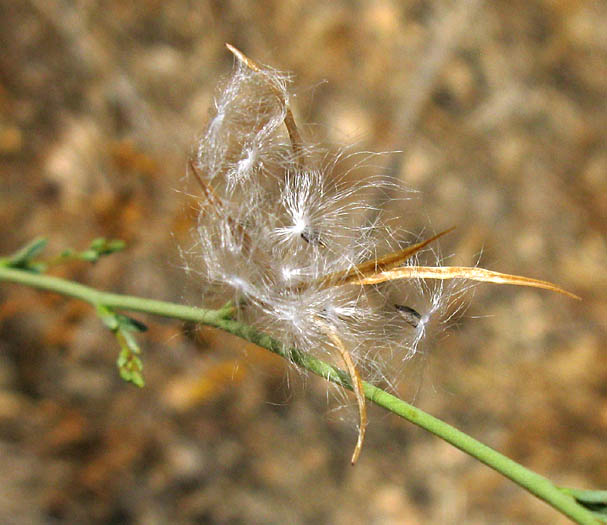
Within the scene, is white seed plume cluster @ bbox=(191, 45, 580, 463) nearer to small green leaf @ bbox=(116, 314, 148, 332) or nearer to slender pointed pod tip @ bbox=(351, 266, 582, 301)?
slender pointed pod tip @ bbox=(351, 266, 582, 301)

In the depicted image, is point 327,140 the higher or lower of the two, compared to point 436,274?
lower

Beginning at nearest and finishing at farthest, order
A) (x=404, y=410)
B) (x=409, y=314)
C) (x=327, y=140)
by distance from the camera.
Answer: (x=404, y=410)
(x=409, y=314)
(x=327, y=140)

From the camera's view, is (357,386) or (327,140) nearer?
(357,386)

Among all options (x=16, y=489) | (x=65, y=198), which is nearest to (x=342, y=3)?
(x=65, y=198)

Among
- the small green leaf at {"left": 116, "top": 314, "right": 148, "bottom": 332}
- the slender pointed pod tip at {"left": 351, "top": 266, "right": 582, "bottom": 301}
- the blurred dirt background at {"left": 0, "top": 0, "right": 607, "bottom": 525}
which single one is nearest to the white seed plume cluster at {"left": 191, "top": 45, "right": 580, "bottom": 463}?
the slender pointed pod tip at {"left": 351, "top": 266, "right": 582, "bottom": 301}

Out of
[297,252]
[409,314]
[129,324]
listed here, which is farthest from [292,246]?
[129,324]

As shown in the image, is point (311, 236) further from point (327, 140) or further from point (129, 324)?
point (327, 140)

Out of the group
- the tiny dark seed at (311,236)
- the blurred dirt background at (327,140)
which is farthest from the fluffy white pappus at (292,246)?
the blurred dirt background at (327,140)
